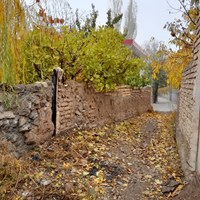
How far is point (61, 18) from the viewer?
534 centimetres

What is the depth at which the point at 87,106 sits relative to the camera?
19.9 ft

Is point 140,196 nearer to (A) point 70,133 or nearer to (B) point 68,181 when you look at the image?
(B) point 68,181

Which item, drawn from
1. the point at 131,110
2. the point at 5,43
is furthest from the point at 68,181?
the point at 131,110

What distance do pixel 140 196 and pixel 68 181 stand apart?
952 mm

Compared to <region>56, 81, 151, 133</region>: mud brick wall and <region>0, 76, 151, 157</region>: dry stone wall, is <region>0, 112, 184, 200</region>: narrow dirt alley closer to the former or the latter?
<region>0, 76, 151, 157</region>: dry stone wall

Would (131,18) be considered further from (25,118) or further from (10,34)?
(10,34)

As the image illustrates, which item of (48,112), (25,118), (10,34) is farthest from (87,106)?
(10,34)

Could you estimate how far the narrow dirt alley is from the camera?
9.98 feet

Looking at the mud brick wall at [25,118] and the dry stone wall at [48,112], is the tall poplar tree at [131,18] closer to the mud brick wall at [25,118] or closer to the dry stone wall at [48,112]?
the dry stone wall at [48,112]

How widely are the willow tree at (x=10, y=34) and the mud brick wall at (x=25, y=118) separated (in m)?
1.86

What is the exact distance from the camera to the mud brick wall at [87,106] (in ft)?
16.6

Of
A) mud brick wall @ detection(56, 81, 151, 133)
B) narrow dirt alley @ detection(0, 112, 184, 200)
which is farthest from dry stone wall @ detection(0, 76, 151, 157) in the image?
narrow dirt alley @ detection(0, 112, 184, 200)

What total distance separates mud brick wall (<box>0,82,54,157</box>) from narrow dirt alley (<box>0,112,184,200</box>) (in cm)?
22

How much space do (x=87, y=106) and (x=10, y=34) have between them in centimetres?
458
